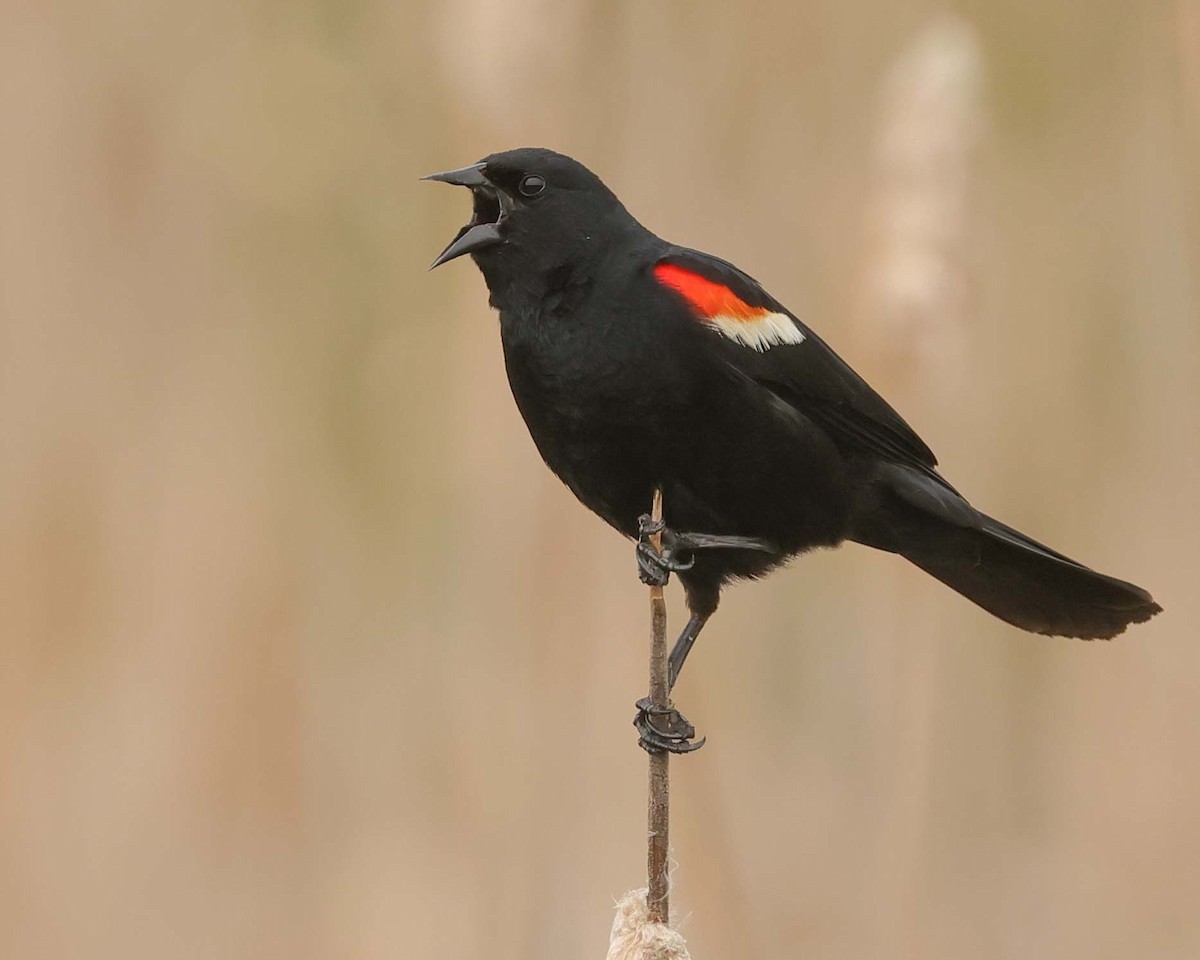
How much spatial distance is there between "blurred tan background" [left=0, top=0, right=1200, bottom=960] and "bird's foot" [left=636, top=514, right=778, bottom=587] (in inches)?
10.6

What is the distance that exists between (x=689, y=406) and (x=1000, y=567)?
682 mm

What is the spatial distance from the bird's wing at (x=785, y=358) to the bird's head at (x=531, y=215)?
119 millimetres

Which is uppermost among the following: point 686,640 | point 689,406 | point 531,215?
point 531,215

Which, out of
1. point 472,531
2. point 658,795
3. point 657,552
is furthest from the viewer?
point 472,531

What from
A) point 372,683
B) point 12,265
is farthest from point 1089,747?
point 12,265

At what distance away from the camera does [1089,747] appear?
248 centimetres

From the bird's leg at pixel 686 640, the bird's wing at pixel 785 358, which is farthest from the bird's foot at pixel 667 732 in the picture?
the bird's wing at pixel 785 358

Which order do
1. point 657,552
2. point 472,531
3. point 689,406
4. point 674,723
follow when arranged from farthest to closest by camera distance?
point 472,531 → point 674,723 → point 689,406 → point 657,552

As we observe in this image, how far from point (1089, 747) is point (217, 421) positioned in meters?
1.59

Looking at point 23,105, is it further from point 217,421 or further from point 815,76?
point 815,76

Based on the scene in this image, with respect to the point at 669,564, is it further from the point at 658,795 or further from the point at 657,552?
the point at 658,795

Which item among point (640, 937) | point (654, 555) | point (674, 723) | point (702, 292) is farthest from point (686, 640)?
point (640, 937)

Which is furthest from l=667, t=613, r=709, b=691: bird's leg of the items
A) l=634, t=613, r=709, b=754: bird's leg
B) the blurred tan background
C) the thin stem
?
the thin stem

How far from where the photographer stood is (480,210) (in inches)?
80.0
